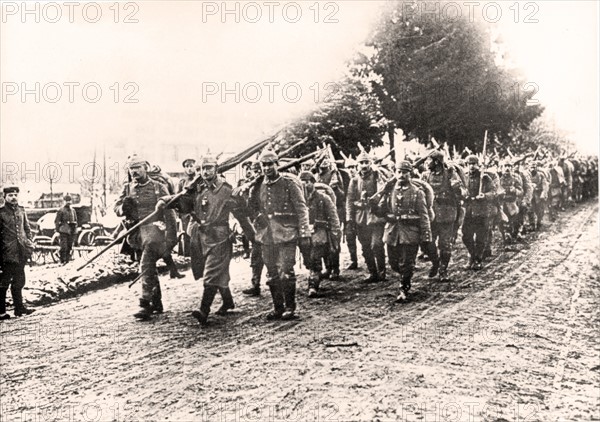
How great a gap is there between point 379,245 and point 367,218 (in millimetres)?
498

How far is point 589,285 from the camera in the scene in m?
8.30

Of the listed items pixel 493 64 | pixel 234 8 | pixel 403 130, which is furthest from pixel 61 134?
pixel 493 64

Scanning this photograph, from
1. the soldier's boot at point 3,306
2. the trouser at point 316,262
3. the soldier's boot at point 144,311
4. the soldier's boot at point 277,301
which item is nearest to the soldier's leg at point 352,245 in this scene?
the trouser at point 316,262

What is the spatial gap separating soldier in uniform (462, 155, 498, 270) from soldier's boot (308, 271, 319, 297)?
120 inches

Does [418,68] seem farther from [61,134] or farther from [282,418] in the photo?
[282,418]

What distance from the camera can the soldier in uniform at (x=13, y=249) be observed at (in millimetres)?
7137

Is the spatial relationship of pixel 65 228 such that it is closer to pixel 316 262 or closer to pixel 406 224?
pixel 316 262

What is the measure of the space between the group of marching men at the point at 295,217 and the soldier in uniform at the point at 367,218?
2cm

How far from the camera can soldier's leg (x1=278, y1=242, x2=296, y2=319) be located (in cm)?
647

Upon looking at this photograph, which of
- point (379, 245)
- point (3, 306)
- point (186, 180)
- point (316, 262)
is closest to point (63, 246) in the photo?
point (3, 306)

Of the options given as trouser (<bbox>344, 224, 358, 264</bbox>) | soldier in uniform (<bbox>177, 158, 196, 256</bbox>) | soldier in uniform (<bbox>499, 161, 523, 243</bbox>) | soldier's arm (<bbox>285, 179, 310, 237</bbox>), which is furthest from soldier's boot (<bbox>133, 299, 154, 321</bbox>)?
soldier in uniform (<bbox>499, 161, 523, 243</bbox>)

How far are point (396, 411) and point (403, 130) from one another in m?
9.01

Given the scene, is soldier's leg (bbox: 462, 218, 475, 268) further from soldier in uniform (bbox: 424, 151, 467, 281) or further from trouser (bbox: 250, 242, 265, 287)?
trouser (bbox: 250, 242, 265, 287)

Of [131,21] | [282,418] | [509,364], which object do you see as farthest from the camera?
[131,21]
